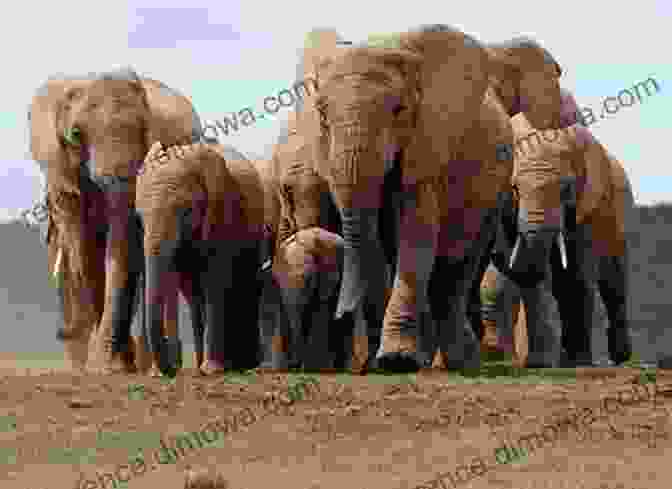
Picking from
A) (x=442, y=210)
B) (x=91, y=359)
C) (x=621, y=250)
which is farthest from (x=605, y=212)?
(x=91, y=359)

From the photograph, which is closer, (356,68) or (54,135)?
(356,68)

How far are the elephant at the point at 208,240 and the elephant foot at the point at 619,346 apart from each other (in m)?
4.69

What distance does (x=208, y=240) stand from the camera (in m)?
14.6

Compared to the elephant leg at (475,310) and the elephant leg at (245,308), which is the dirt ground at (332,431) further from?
the elephant leg at (475,310)

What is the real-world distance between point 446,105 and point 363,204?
4.25ft

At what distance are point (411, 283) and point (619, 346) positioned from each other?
6316mm

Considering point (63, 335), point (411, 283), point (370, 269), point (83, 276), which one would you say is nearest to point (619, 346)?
point (63, 335)

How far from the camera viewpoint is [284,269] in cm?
1458

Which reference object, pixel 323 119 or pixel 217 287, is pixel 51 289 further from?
pixel 323 119

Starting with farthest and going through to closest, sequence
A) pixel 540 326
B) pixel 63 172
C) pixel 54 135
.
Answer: pixel 540 326 < pixel 54 135 < pixel 63 172

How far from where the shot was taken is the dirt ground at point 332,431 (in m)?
9.44

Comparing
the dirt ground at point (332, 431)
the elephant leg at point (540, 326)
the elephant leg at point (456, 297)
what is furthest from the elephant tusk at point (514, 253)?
the dirt ground at point (332, 431)

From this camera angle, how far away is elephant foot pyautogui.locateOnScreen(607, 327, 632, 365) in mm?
19484

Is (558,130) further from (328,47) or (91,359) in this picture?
(91,359)
